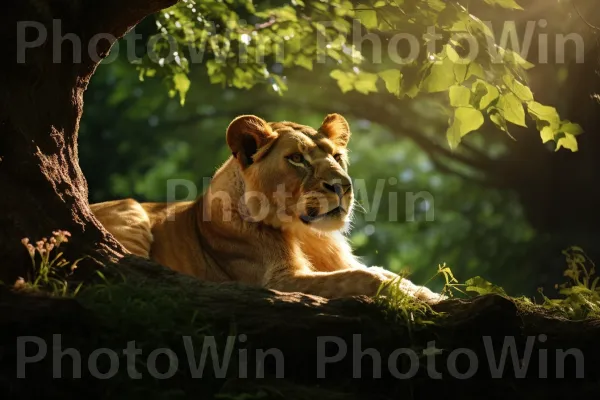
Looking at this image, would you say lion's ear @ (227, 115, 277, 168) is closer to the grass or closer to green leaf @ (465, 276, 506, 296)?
green leaf @ (465, 276, 506, 296)

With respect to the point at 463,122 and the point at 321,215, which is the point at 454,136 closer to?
the point at 463,122

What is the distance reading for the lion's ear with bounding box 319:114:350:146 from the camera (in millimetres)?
6352

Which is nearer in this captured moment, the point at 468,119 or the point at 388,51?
the point at 468,119

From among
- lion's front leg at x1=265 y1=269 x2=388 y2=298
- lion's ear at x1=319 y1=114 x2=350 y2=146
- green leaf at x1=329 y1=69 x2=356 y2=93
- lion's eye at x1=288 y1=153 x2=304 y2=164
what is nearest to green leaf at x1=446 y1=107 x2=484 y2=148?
lion's front leg at x1=265 y1=269 x2=388 y2=298

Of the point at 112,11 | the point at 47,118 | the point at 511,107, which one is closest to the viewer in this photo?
the point at 47,118

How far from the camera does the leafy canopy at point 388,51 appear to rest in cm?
505

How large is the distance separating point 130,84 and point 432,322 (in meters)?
12.4

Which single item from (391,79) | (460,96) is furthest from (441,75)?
(391,79)

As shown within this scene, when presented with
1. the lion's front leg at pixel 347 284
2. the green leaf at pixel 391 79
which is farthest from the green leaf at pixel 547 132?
the lion's front leg at pixel 347 284

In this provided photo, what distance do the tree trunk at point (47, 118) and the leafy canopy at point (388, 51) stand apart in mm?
1486

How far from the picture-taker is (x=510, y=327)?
4.27 m

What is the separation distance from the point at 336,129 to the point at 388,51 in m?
1.38

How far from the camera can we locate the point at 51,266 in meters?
4.00

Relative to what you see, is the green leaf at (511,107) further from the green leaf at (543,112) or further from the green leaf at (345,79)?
the green leaf at (345,79)
